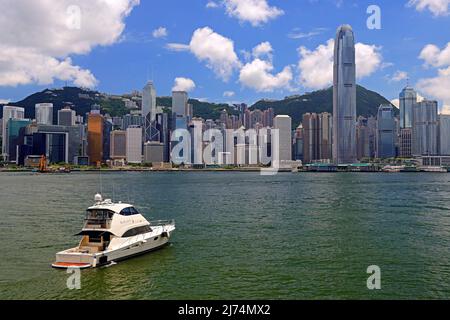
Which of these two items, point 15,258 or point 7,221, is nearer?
point 15,258

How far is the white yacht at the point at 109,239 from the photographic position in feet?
73.6

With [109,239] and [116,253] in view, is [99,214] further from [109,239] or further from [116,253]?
[116,253]

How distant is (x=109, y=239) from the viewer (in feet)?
80.3

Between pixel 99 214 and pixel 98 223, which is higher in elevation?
pixel 99 214

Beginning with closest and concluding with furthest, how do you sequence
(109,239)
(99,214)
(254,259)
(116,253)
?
(116,253), (109,239), (254,259), (99,214)

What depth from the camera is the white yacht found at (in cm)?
2244

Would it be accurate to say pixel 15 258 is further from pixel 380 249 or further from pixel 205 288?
pixel 380 249

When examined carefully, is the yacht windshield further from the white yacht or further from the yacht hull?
the yacht hull

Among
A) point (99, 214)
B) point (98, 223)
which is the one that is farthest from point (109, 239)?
point (99, 214)

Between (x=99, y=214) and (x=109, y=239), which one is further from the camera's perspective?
(x=99, y=214)

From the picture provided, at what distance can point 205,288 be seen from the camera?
19781mm

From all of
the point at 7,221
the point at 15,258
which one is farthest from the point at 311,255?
the point at 7,221

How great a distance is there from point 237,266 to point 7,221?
25.5m
